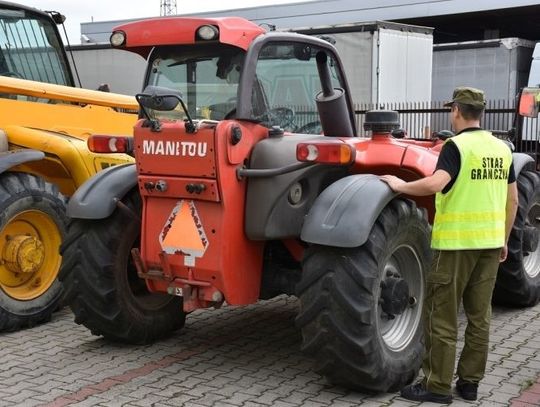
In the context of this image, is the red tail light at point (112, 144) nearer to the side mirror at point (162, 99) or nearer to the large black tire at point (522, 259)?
the side mirror at point (162, 99)

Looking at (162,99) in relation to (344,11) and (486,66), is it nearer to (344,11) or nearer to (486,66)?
(486,66)

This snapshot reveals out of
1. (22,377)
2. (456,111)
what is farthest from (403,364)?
(22,377)

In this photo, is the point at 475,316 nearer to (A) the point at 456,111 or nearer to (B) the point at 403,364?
(B) the point at 403,364

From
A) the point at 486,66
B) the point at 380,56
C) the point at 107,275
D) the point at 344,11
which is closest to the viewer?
the point at 107,275

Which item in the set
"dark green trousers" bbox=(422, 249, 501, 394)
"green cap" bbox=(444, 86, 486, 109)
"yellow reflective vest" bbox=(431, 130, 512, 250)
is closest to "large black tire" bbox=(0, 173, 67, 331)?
"dark green trousers" bbox=(422, 249, 501, 394)

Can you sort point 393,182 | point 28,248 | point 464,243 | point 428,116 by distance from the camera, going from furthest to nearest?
1. point 428,116
2. point 28,248
3. point 393,182
4. point 464,243

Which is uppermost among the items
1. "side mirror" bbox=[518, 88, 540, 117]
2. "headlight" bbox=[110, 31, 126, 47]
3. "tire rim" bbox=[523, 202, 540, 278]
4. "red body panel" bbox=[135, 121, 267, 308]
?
"headlight" bbox=[110, 31, 126, 47]

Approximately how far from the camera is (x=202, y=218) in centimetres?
477

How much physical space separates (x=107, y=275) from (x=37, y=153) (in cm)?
155

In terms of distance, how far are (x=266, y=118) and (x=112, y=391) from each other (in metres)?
1.99

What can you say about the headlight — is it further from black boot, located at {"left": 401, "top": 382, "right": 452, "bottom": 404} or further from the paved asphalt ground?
black boot, located at {"left": 401, "top": 382, "right": 452, "bottom": 404}

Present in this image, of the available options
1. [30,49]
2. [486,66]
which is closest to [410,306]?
[30,49]

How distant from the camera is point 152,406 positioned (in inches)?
177

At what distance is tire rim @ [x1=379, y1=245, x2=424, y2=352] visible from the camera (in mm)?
4887
